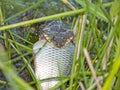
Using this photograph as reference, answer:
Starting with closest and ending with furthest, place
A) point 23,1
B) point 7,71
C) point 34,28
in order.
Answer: point 7,71 < point 34,28 < point 23,1

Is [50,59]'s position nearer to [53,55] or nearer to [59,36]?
[53,55]

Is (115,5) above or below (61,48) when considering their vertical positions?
above

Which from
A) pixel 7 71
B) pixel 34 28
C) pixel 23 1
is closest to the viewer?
pixel 7 71

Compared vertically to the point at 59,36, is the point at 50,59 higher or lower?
lower

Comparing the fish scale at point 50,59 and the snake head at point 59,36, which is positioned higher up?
the snake head at point 59,36

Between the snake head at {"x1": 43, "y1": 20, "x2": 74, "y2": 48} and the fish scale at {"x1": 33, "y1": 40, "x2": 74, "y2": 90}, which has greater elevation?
the snake head at {"x1": 43, "y1": 20, "x2": 74, "y2": 48}

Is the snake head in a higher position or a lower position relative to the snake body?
Result: higher

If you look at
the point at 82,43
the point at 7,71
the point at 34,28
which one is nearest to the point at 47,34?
the point at 82,43

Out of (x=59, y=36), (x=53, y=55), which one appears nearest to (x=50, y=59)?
(x=53, y=55)

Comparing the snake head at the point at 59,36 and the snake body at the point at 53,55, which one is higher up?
the snake head at the point at 59,36

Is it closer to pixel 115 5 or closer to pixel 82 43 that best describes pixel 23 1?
pixel 82 43

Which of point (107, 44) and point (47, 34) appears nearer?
point (107, 44)
